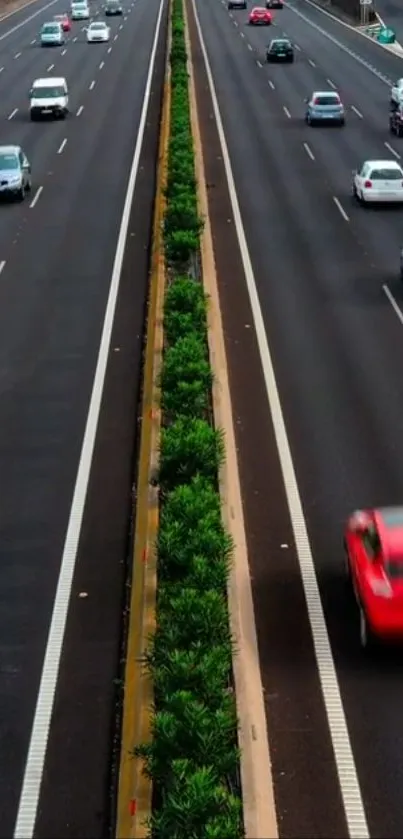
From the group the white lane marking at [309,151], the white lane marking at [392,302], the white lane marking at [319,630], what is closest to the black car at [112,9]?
the white lane marking at [309,151]

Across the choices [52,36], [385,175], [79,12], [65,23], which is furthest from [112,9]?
[385,175]

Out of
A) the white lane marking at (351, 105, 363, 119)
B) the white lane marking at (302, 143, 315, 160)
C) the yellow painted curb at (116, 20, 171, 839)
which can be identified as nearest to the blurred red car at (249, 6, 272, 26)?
the white lane marking at (351, 105, 363, 119)

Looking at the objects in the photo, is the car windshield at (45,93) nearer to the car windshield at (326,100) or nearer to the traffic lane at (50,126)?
the traffic lane at (50,126)

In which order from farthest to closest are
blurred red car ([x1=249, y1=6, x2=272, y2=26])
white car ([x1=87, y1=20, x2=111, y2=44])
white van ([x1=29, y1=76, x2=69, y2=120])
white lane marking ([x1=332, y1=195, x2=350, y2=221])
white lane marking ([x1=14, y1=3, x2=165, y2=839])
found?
blurred red car ([x1=249, y1=6, x2=272, y2=26]) → white car ([x1=87, y1=20, x2=111, y2=44]) → white van ([x1=29, y1=76, x2=69, y2=120]) → white lane marking ([x1=332, y1=195, x2=350, y2=221]) → white lane marking ([x1=14, y1=3, x2=165, y2=839])

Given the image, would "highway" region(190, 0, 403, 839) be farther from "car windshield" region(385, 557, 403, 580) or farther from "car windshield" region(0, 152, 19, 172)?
"car windshield" region(0, 152, 19, 172)

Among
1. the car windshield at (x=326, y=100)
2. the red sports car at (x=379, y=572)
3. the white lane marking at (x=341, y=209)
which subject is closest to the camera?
the red sports car at (x=379, y=572)
